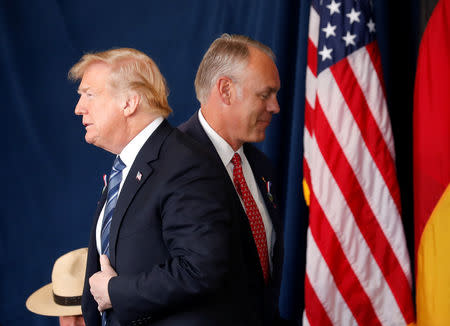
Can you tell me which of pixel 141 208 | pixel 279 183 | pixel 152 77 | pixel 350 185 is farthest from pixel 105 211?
pixel 279 183

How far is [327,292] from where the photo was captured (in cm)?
227

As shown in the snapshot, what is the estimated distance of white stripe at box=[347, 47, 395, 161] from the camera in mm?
2232

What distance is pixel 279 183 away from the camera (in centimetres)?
305

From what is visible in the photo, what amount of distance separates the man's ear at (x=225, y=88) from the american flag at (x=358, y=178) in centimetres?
51

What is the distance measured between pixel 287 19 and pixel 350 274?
142cm

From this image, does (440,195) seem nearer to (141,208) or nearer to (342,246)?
(342,246)

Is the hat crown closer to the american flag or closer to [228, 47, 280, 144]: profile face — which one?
[228, 47, 280, 144]: profile face

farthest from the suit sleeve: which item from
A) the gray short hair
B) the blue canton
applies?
the blue canton

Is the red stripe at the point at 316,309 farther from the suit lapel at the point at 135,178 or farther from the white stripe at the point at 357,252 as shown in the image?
the suit lapel at the point at 135,178

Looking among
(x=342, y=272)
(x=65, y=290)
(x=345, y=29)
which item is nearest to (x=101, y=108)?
(x=65, y=290)

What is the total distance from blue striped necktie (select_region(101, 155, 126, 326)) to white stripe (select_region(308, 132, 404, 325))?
1.06m

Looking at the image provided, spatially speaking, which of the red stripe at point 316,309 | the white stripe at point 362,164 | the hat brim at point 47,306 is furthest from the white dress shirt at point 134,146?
the red stripe at point 316,309

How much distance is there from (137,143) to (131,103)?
0.11m

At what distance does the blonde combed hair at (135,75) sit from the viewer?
143 centimetres
